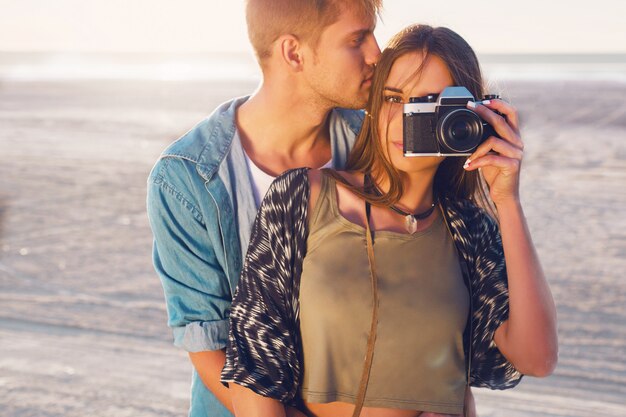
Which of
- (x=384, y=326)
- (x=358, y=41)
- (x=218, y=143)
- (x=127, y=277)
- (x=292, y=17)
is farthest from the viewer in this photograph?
(x=127, y=277)

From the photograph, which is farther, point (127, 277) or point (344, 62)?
point (127, 277)

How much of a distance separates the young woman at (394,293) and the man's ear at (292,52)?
614mm

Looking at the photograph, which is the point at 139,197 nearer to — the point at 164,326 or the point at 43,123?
the point at 164,326

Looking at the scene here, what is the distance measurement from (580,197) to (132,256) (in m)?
4.72

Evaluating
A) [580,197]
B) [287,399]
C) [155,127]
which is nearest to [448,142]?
[287,399]

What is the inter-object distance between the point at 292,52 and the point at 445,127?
834 mm

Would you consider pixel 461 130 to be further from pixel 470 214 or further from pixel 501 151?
pixel 470 214

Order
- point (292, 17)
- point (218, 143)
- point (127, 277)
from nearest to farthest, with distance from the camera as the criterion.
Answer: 1. point (218, 143)
2. point (292, 17)
3. point (127, 277)

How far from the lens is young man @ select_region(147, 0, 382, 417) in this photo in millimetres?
2379

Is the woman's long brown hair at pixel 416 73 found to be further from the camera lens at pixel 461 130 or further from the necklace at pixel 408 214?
the camera lens at pixel 461 130

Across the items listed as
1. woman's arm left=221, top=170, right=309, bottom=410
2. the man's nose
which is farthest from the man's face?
woman's arm left=221, top=170, right=309, bottom=410

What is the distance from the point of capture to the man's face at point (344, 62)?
253 centimetres

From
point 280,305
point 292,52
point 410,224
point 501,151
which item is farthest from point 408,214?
point 292,52

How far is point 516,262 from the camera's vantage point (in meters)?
2.05
